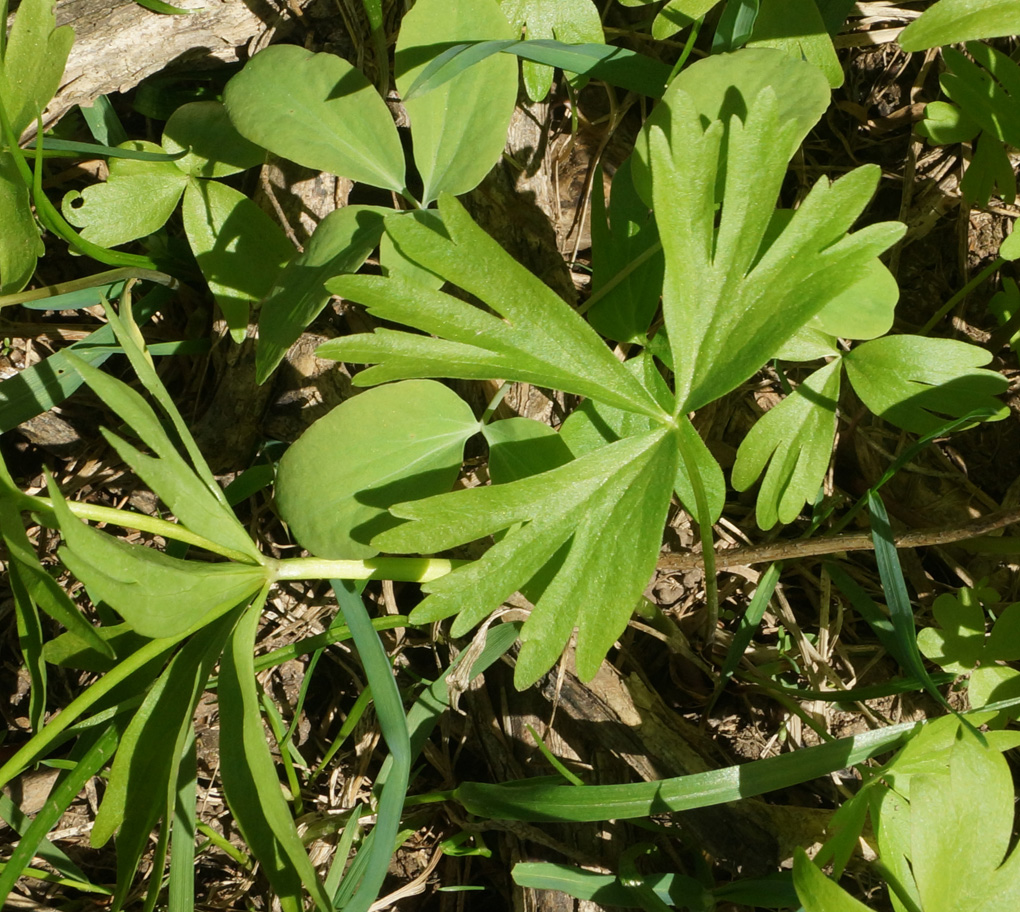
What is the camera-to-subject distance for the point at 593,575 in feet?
4.18

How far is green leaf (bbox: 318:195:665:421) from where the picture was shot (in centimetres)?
129

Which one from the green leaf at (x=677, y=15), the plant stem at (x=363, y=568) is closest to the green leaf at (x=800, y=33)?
the green leaf at (x=677, y=15)

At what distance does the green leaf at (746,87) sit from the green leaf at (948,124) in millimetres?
586

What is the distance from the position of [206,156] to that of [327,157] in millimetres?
416

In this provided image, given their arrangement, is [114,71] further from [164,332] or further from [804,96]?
[804,96]

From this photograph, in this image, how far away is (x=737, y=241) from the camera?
4.28ft

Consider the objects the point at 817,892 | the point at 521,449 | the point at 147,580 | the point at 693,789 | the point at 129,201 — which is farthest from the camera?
the point at 129,201

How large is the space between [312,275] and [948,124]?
145 cm

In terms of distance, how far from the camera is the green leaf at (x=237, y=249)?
1.72 metres

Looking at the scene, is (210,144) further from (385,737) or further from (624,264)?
(385,737)

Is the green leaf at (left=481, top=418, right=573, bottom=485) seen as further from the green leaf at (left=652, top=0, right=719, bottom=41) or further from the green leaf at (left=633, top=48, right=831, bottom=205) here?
the green leaf at (left=652, top=0, right=719, bottom=41)

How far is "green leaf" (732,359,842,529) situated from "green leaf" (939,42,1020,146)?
24.6 inches

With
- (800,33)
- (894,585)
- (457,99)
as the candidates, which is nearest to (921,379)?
(894,585)

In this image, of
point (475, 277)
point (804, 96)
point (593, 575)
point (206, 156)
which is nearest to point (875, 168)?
point (804, 96)
